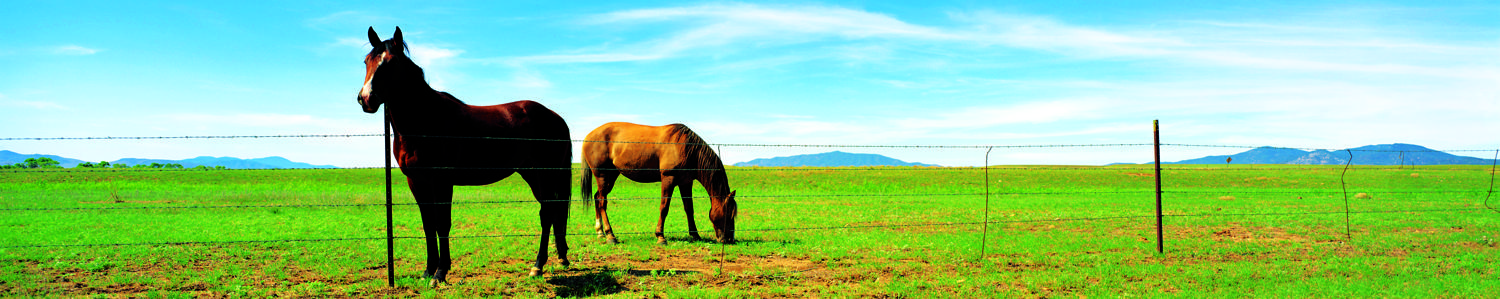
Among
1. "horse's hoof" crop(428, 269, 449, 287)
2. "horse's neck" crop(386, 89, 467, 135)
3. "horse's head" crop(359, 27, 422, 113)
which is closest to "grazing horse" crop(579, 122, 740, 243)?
"horse's hoof" crop(428, 269, 449, 287)

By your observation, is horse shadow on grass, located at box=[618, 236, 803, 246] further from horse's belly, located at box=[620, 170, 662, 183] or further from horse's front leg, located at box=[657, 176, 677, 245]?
horse's belly, located at box=[620, 170, 662, 183]

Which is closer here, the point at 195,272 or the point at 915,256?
the point at 195,272

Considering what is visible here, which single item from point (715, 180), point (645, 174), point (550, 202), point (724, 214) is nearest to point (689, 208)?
point (715, 180)

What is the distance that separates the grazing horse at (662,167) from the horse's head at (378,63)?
452 cm

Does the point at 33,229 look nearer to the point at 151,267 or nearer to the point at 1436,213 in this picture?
the point at 151,267

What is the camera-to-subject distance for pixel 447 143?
21.5 feet

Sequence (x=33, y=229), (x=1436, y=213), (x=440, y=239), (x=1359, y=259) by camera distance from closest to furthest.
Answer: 1. (x=440, y=239)
2. (x=1359, y=259)
3. (x=33, y=229)
4. (x=1436, y=213)

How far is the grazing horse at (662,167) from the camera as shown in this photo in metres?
10.5

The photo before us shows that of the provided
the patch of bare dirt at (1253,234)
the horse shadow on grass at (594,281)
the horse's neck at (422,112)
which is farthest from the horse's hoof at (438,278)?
the patch of bare dirt at (1253,234)

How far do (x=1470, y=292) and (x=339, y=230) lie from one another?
1579cm

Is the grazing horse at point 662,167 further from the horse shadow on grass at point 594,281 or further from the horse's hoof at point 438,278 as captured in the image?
the horse's hoof at point 438,278

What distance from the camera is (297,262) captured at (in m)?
8.36

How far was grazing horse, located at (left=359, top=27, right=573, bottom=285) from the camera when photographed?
242 inches

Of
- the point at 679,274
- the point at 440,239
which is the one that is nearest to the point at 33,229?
the point at 440,239
